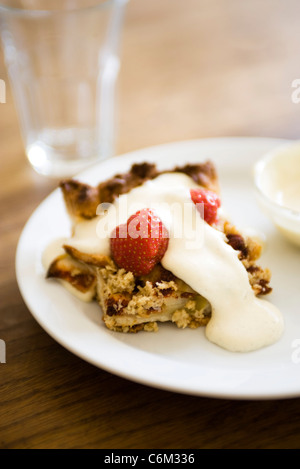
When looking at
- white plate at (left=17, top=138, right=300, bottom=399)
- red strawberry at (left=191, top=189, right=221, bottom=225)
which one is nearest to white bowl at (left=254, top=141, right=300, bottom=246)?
white plate at (left=17, top=138, right=300, bottom=399)

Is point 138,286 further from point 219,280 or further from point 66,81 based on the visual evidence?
point 66,81

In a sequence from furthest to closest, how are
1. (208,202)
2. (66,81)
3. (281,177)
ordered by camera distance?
(66,81), (281,177), (208,202)

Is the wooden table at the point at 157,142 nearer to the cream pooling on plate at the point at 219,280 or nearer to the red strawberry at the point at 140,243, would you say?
the cream pooling on plate at the point at 219,280

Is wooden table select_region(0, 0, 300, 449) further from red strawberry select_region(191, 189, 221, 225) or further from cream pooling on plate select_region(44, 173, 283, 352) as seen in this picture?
red strawberry select_region(191, 189, 221, 225)

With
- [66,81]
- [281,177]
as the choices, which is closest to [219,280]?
[281,177]

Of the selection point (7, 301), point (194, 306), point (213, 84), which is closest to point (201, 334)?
point (194, 306)

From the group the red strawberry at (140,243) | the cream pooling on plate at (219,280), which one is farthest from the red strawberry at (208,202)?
the red strawberry at (140,243)
